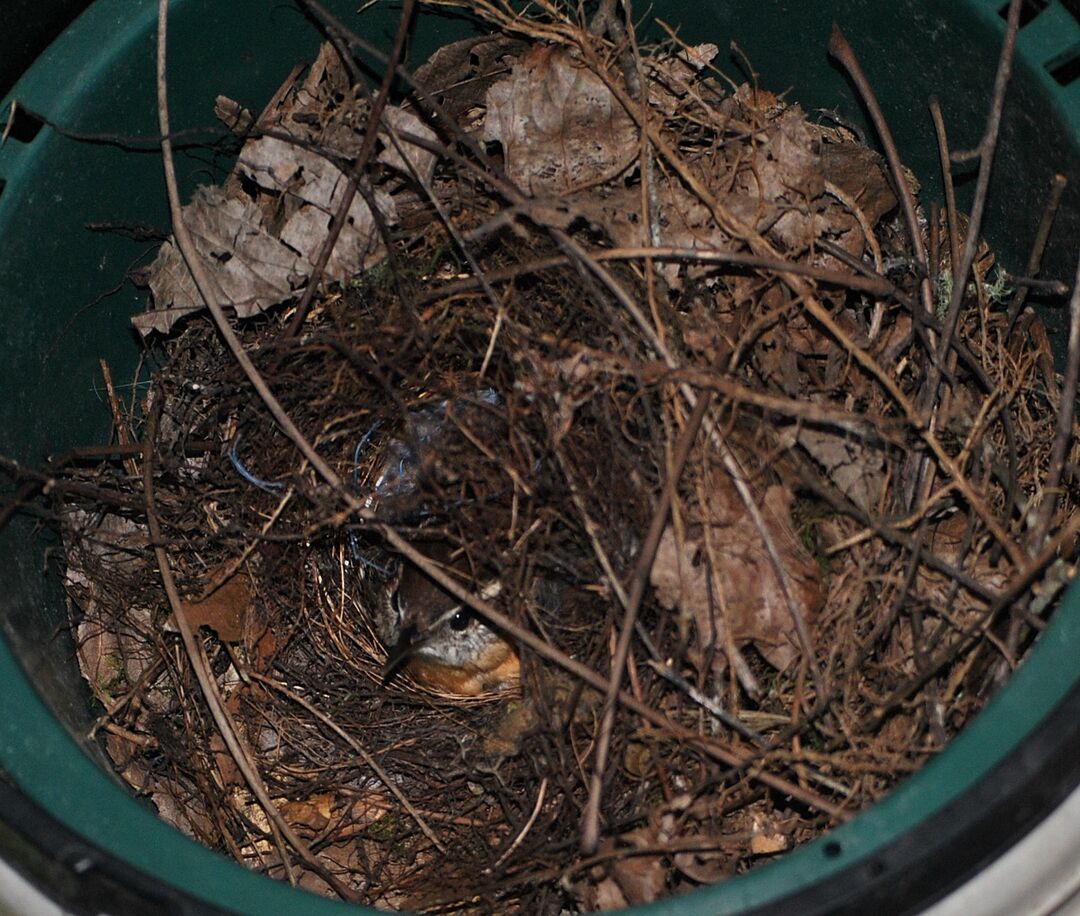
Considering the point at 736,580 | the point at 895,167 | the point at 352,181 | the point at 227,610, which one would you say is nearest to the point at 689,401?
the point at 736,580

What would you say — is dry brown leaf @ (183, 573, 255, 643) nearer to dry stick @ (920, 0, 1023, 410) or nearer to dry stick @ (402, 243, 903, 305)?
dry stick @ (402, 243, 903, 305)

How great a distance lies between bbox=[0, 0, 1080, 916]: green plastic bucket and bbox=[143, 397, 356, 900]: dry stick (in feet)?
0.68

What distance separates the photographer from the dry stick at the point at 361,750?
97.0 inches

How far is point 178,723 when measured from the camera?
2.56m

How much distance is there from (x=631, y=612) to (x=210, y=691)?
34.1 inches

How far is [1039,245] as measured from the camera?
2.38 metres

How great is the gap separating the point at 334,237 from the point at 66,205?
1.63ft

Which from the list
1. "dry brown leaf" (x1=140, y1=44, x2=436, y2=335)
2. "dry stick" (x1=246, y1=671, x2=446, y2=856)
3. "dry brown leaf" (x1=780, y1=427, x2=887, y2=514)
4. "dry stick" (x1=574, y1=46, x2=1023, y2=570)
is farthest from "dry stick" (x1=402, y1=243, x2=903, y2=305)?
"dry stick" (x1=246, y1=671, x2=446, y2=856)

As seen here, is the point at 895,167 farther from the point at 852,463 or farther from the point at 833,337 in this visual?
the point at 852,463

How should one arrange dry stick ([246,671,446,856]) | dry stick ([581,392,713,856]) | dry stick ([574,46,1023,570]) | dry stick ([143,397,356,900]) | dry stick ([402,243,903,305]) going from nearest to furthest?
dry stick ([581,392,713,856]) → dry stick ([574,46,1023,570]) → dry stick ([402,243,903,305]) → dry stick ([143,397,356,900]) → dry stick ([246,671,446,856])

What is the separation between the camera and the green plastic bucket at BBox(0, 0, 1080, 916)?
5.57ft

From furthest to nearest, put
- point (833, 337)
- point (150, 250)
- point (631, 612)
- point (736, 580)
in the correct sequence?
point (150, 250) → point (833, 337) → point (736, 580) → point (631, 612)

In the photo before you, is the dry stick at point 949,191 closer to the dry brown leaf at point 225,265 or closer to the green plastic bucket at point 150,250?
the green plastic bucket at point 150,250

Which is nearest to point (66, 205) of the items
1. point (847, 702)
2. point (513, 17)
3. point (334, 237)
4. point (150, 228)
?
point (150, 228)
